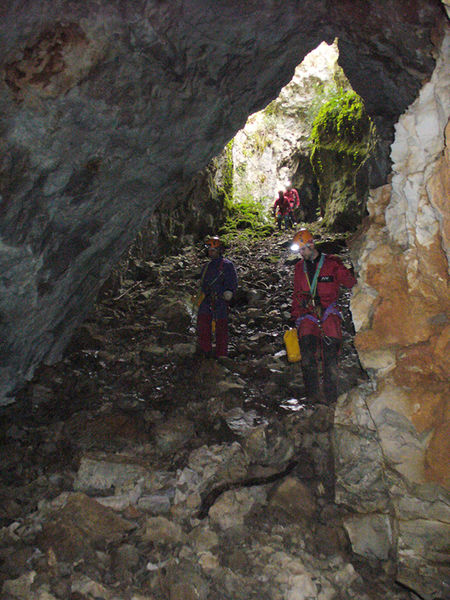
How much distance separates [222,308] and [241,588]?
4.57 metres

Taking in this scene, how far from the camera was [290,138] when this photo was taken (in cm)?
2402

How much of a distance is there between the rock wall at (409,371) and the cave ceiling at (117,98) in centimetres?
118

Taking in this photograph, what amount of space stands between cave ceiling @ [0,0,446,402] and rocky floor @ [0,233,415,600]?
121 cm

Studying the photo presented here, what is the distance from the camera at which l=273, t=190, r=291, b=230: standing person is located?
18.4 m

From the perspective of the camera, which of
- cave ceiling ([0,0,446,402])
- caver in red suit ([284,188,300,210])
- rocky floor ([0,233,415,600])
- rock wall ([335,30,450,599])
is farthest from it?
caver in red suit ([284,188,300,210])

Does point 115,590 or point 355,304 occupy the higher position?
point 355,304

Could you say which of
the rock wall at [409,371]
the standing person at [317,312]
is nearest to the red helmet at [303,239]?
the standing person at [317,312]

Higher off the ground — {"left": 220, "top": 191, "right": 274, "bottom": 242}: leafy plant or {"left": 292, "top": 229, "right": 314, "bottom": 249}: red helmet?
{"left": 220, "top": 191, "right": 274, "bottom": 242}: leafy plant

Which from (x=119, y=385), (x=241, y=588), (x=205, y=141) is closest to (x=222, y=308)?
(x=119, y=385)

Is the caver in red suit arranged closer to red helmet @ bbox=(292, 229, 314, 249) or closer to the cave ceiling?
the cave ceiling

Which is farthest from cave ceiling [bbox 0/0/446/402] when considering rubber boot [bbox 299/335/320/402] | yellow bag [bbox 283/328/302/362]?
rubber boot [bbox 299/335/320/402]

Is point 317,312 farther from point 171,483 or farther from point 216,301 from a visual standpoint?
point 171,483

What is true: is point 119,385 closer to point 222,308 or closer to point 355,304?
point 222,308

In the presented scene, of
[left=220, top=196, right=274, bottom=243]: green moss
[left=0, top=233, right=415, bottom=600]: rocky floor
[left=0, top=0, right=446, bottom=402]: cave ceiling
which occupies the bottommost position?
[left=0, top=233, right=415, bottom=600]: rocky floor
